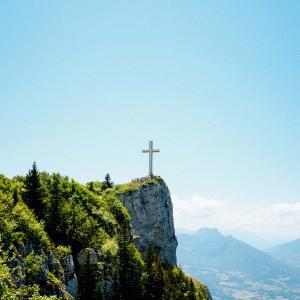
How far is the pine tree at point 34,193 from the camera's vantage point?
44.8 meters

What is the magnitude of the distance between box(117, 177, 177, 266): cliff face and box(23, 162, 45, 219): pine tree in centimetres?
2763

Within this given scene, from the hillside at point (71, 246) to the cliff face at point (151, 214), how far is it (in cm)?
805

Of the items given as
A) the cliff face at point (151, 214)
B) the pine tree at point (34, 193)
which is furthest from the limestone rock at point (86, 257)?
the cliff face at point (151, 214)

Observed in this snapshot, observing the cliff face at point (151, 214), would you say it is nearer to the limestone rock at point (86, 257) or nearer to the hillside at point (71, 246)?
the hillside at point (71, 246)

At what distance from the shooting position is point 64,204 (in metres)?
49.8

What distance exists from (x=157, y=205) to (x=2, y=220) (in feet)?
163

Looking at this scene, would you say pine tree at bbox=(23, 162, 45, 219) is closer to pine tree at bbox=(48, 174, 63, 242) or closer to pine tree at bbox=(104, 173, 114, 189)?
pine tree at bbox=(48, 174, 63, 242)

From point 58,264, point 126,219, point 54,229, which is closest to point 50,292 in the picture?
point 58,264

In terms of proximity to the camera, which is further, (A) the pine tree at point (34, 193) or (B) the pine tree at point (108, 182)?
(B) the pine tree at point (108, 182)

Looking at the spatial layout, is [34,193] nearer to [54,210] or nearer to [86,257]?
[54,210]

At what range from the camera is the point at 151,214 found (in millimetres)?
79625

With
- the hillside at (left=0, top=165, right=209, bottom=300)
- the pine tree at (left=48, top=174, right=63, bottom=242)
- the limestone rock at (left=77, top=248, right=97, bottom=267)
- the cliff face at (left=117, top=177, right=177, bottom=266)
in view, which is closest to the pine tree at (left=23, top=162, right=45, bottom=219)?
the hillside at (left=0, top=165, right=209, bottom=300)

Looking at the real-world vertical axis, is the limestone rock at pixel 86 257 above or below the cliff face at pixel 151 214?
below

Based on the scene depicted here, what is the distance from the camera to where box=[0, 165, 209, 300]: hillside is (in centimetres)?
3384
